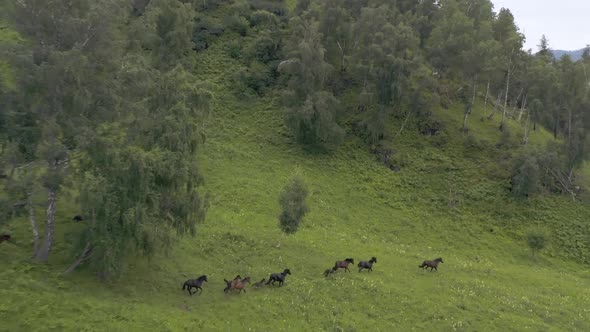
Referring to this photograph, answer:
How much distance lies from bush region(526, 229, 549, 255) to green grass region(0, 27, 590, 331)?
1886 mm

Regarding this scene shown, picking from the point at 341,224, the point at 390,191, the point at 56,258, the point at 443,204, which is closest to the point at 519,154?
the point at 443,204

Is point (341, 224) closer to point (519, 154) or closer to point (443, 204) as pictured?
point (443, 204)

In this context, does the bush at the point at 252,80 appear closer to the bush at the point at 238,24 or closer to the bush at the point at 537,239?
the bush at the point at 238,24

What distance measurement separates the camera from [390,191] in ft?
178

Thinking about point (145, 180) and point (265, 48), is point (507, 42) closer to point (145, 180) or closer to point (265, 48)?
point (265, 48)

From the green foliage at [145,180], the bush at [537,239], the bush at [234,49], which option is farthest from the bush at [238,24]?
the bush at [537,239]

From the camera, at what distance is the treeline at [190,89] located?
74.8ft

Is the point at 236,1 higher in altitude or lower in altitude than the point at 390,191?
higher

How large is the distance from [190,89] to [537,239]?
35.7 meters

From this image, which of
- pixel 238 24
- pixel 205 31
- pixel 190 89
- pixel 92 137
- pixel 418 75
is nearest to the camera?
pixel 92 137

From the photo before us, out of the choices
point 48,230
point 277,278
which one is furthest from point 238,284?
point 48,230

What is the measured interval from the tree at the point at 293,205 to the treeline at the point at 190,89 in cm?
748

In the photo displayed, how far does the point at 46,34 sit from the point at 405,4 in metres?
64.4

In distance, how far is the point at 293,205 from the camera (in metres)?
33.9
